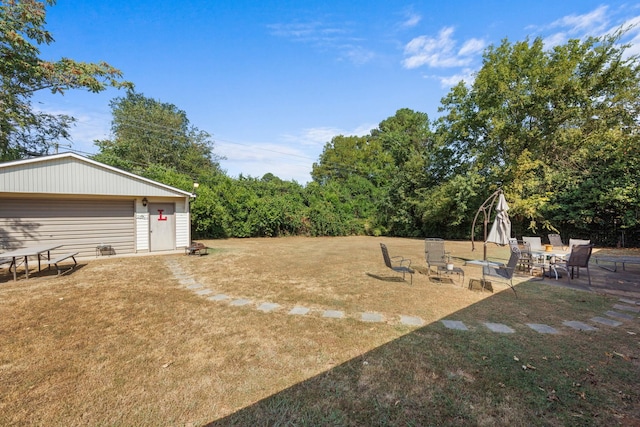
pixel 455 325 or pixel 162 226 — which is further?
pixel 162 226

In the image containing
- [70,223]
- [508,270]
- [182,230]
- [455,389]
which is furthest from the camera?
[182,230]

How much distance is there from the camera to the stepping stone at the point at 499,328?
3.64m

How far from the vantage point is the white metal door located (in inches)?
431

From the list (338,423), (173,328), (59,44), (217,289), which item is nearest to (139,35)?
(59,44)

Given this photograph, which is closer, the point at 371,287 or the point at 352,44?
the point at 371,287

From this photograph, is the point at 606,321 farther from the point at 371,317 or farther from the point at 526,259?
the point at 526,259

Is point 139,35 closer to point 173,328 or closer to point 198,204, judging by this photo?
point 198,204

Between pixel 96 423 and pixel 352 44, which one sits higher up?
pixel 352 44

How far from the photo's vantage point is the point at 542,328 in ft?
12.3

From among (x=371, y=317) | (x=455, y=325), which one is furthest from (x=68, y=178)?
(x=455, y=325)

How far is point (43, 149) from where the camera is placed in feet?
49.3

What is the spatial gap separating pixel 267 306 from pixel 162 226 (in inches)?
342

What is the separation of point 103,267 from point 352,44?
11986mm

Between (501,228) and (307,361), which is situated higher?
(501,228)
